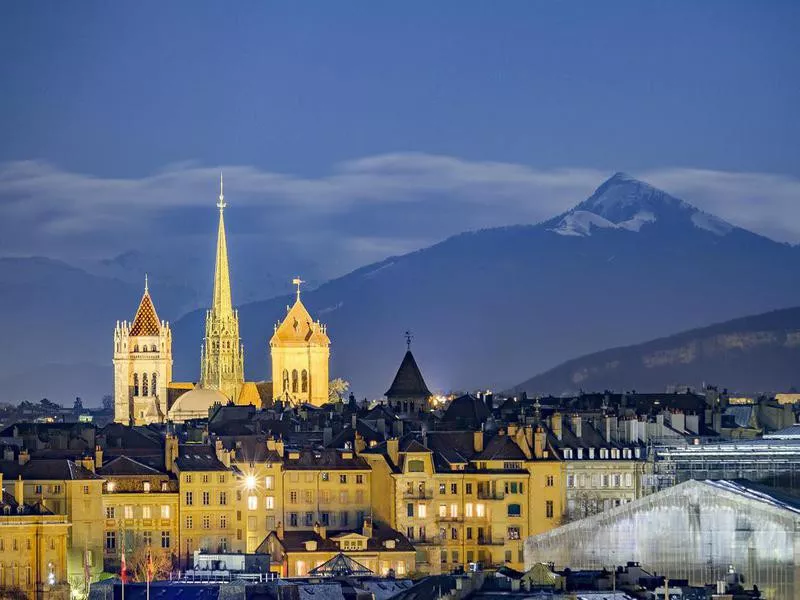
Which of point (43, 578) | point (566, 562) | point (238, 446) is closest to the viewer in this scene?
point (566, 562)

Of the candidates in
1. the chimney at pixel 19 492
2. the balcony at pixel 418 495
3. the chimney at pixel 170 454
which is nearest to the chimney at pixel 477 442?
the balcony at pixel 418 495

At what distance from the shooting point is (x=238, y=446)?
127250mm

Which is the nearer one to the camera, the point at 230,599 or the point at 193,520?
the point at 230,599

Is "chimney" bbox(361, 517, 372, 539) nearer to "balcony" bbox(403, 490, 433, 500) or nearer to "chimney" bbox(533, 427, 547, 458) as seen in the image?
"balcony" bbox(403, 490, 433, 500)

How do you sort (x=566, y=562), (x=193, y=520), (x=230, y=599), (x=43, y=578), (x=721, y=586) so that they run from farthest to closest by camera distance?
(x=193, y=520), (x=43, y=578), (x=566, y=562), (x=230, y=599), (x=721, y=586)

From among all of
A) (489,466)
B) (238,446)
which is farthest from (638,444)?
(238,446)

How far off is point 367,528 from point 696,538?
77.8 ft

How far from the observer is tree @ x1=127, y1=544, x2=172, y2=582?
351 ft

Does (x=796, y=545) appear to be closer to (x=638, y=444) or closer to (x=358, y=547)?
(x=358, y=547)

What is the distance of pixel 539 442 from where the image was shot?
12475cm

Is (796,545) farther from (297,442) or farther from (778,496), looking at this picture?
(297,442)

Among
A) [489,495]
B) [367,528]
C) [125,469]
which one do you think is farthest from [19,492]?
[489,495]

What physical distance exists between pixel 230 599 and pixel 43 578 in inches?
864

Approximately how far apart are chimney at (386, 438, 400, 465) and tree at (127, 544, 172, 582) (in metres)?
11.2
